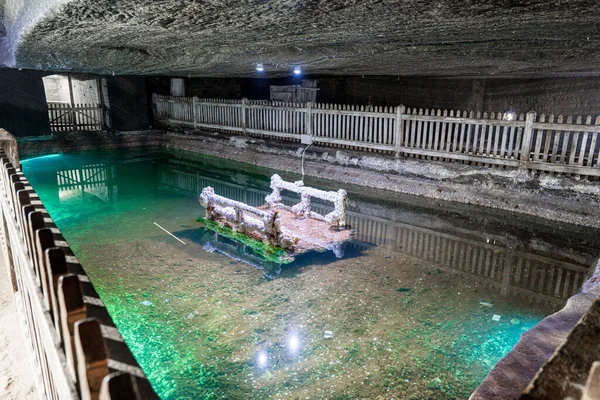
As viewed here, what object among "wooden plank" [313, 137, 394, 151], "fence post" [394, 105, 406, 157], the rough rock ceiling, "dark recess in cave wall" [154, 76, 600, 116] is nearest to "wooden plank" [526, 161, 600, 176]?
the rough rock ceiling

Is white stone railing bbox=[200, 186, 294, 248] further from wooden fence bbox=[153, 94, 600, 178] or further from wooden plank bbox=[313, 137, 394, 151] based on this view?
wooden fence bbox=[153, 94, 600, 178]

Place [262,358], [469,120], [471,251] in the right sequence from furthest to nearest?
[469,120], [471,251], [262,358]

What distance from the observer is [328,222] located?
7.85 metres

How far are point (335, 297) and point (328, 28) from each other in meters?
3.29

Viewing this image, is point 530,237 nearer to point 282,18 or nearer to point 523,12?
point 523,12

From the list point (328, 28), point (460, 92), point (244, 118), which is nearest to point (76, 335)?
point (328, 28)

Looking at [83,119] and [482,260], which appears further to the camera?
[83,119]

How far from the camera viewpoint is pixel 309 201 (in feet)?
28.1

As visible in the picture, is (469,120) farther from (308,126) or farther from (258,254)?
(258,254)

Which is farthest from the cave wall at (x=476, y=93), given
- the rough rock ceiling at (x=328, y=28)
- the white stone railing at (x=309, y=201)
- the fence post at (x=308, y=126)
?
the white stone railing at (x=309, y=201)

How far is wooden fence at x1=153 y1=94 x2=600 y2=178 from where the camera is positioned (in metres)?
8.47

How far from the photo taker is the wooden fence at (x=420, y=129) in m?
8.47

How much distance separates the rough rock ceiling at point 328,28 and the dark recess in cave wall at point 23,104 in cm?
1252

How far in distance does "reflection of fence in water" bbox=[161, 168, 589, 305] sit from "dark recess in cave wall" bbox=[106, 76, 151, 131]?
43.0 feet
